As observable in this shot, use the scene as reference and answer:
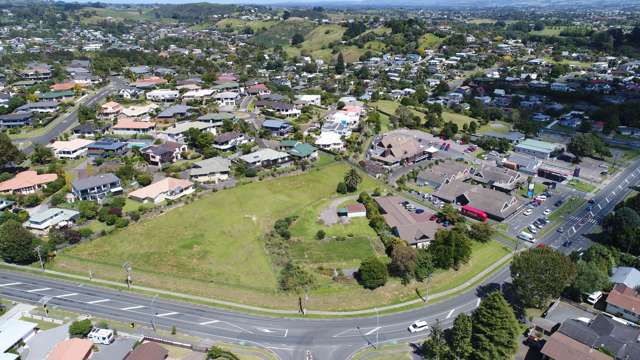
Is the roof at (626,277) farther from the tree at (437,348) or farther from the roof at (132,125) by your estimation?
the roof at (132,125)

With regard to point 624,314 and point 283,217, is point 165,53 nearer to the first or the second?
point 283,217

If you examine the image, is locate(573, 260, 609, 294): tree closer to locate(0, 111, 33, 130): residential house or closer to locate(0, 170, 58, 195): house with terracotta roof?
locate(0, 170, 58, 195): house with terracotta roof

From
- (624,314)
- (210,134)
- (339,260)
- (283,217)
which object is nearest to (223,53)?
(210,134)

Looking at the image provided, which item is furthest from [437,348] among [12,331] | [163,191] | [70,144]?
[70,144]

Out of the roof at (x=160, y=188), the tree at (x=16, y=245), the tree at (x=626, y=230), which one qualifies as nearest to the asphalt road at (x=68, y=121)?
the roof at (x=160, y=188)

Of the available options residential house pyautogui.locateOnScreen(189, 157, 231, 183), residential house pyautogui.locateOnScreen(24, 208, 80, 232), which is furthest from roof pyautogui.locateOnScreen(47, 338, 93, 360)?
residential house pyautogui.locateOnScreen(189, 157, 231, 183)

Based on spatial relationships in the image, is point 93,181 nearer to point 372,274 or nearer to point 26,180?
point 26,180

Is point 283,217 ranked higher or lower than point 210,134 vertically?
lower
